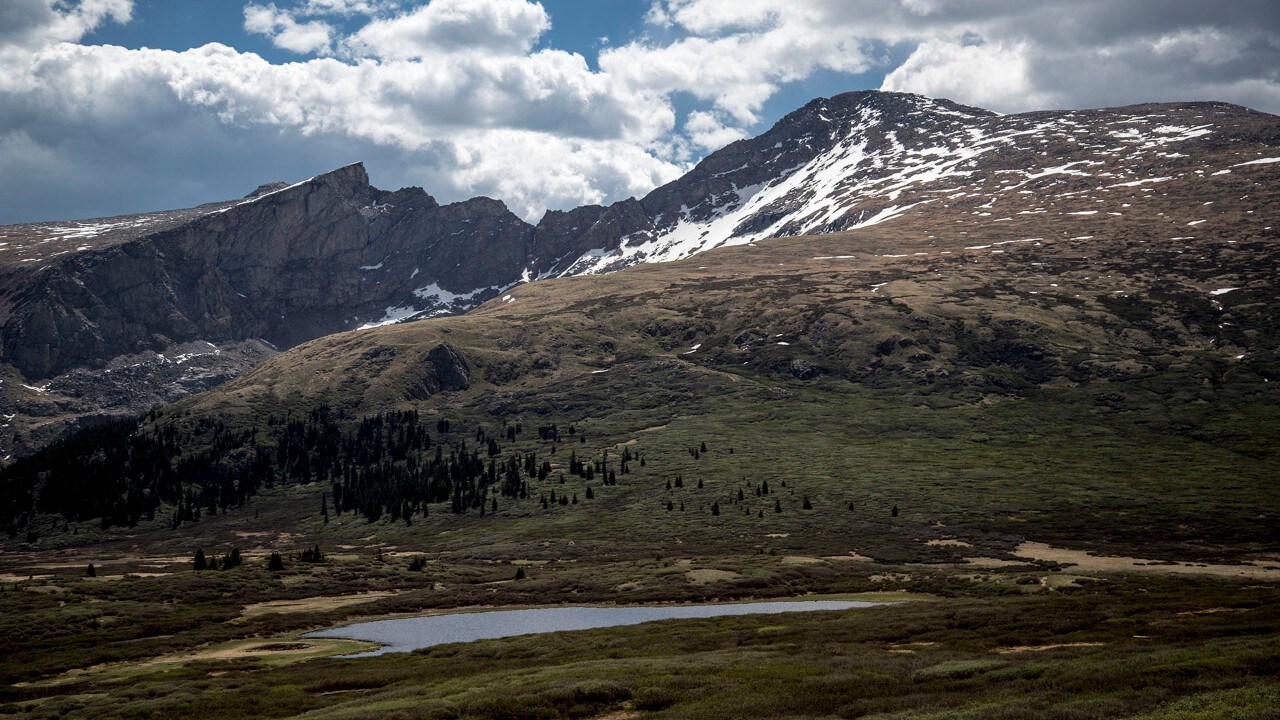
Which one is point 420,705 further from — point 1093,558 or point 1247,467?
point 1247,467

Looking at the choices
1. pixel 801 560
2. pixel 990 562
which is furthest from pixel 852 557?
pixel 990 562

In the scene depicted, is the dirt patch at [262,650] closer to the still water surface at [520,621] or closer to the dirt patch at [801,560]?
the still water surface at [520,621]

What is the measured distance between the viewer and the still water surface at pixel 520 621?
92125 mm

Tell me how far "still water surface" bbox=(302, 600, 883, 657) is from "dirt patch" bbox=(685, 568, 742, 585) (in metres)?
11.5

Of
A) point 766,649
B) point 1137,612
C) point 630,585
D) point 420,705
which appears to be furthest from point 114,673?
point 1137,612

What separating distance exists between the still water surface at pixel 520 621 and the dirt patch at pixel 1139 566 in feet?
144

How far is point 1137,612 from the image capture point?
228 feet

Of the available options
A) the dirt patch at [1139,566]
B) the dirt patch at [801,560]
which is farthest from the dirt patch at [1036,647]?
the dirt patch at [801,560]

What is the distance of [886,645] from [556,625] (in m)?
43.9

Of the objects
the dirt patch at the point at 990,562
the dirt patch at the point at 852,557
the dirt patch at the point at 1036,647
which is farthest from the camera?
the dirt patch at the point at 852,557

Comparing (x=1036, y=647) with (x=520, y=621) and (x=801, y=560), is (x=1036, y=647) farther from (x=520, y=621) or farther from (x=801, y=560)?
(x=801, y=560)

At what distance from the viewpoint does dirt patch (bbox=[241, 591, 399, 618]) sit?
11169 cm

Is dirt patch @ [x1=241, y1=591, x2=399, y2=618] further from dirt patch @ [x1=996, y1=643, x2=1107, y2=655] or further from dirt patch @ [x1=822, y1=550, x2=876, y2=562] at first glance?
dirt patch @ [x1=996, y1=643, x2=1107, y2=655]

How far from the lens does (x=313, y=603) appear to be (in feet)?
388
